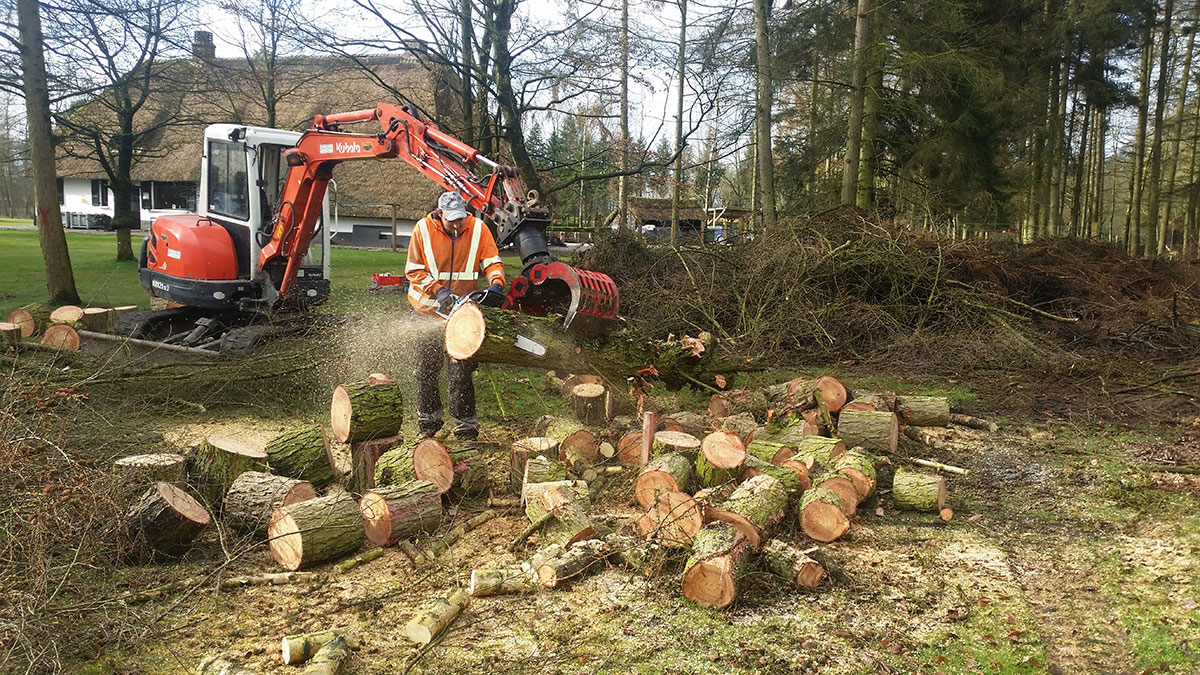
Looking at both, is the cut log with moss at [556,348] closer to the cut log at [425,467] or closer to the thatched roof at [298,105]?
the cut log at [425,467]

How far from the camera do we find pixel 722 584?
3574 millimetres

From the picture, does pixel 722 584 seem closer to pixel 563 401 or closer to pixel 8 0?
pixel 563 401

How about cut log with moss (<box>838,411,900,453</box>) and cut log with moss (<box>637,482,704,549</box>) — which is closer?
cut log with moss (<box>637,482,704,549</box>)

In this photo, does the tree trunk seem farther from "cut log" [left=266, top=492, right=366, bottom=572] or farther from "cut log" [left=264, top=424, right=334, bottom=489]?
"cut log" [left=266, top=492, right=366, bottom=572]

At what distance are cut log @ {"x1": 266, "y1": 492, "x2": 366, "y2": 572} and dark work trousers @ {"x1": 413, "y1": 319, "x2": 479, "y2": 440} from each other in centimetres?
187

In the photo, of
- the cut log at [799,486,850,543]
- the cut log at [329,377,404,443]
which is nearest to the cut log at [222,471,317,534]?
the cut log at [329,377,404,443]

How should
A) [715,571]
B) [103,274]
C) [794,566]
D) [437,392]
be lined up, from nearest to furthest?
[715,571], [794,566], [437,392], [103,274]

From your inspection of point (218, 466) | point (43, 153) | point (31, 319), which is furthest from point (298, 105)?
point (218, 466)

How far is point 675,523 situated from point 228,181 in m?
7.00

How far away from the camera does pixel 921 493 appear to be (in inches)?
189

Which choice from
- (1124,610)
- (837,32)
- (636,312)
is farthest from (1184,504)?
(837,32)

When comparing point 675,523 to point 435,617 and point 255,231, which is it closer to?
point 435,617

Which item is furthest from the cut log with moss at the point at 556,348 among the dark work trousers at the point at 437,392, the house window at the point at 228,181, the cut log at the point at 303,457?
the house window at the point at 228,181

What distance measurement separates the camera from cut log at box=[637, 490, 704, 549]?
400 centimetres
